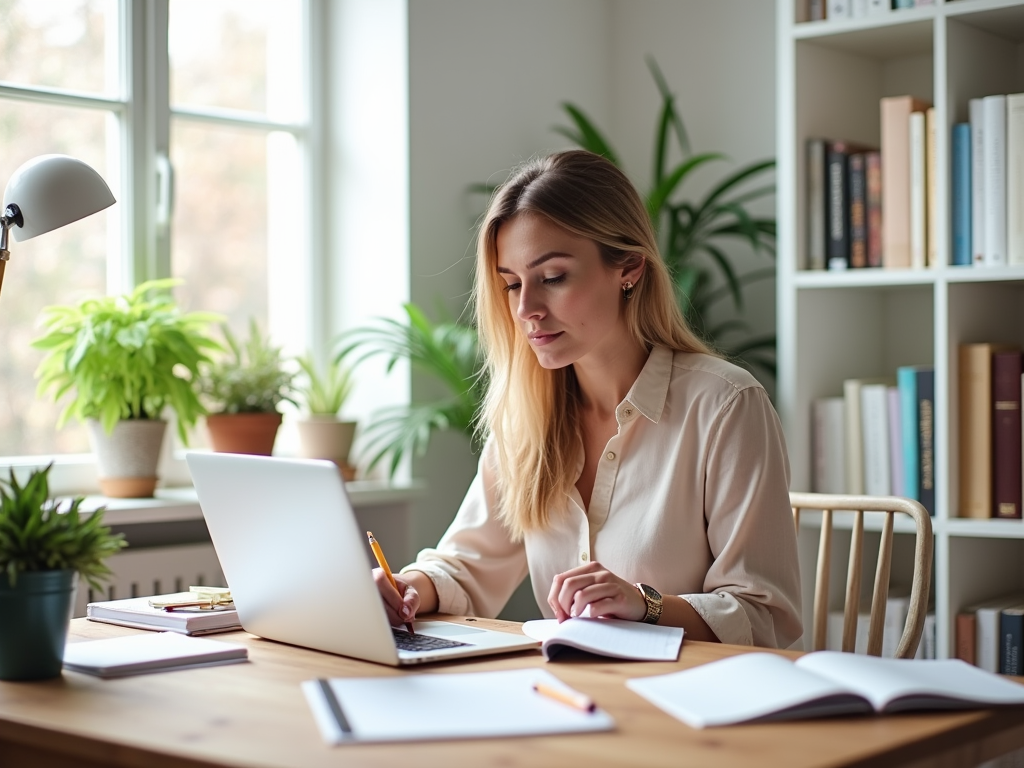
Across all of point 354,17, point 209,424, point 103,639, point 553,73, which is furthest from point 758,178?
point 103,639

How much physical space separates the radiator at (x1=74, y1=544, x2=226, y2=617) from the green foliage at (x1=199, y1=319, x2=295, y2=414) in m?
0.33

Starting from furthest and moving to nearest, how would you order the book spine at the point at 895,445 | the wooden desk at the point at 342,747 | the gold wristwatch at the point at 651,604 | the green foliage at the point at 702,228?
the green foliage at the point at 702,228 < the book spine at the point at 895,445 < the gold wristwatch at the point at 651,604 < the wooden desk at the point at 342,747

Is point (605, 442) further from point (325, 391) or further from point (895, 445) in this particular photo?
point (325, 391)

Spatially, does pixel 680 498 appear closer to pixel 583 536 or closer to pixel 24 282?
pixel 583 536

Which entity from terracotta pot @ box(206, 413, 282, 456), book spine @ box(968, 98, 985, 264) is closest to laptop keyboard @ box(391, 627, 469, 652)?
terracotta pot @ box(206, 413, 282, 456)

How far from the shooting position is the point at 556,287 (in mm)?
1835

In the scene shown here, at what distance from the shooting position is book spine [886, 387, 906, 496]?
2553 mm

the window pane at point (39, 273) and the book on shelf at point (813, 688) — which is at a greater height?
the window pane at point (39, 273)

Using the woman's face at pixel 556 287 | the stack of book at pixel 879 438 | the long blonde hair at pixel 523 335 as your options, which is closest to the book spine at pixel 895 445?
the stack of book at pixel 879 438

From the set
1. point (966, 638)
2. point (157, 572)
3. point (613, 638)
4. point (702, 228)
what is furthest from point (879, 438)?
point (157, 572)

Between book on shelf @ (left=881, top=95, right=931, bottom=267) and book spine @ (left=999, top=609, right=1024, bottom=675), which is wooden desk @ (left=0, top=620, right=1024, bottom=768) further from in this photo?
book on shelf @ (left=881, top=95, right=931, bottom=267)

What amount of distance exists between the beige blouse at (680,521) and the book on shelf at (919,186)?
84 cm

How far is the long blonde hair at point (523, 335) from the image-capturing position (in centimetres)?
185

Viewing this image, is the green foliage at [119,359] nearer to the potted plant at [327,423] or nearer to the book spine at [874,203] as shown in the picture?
the potted plant at [327,423]
